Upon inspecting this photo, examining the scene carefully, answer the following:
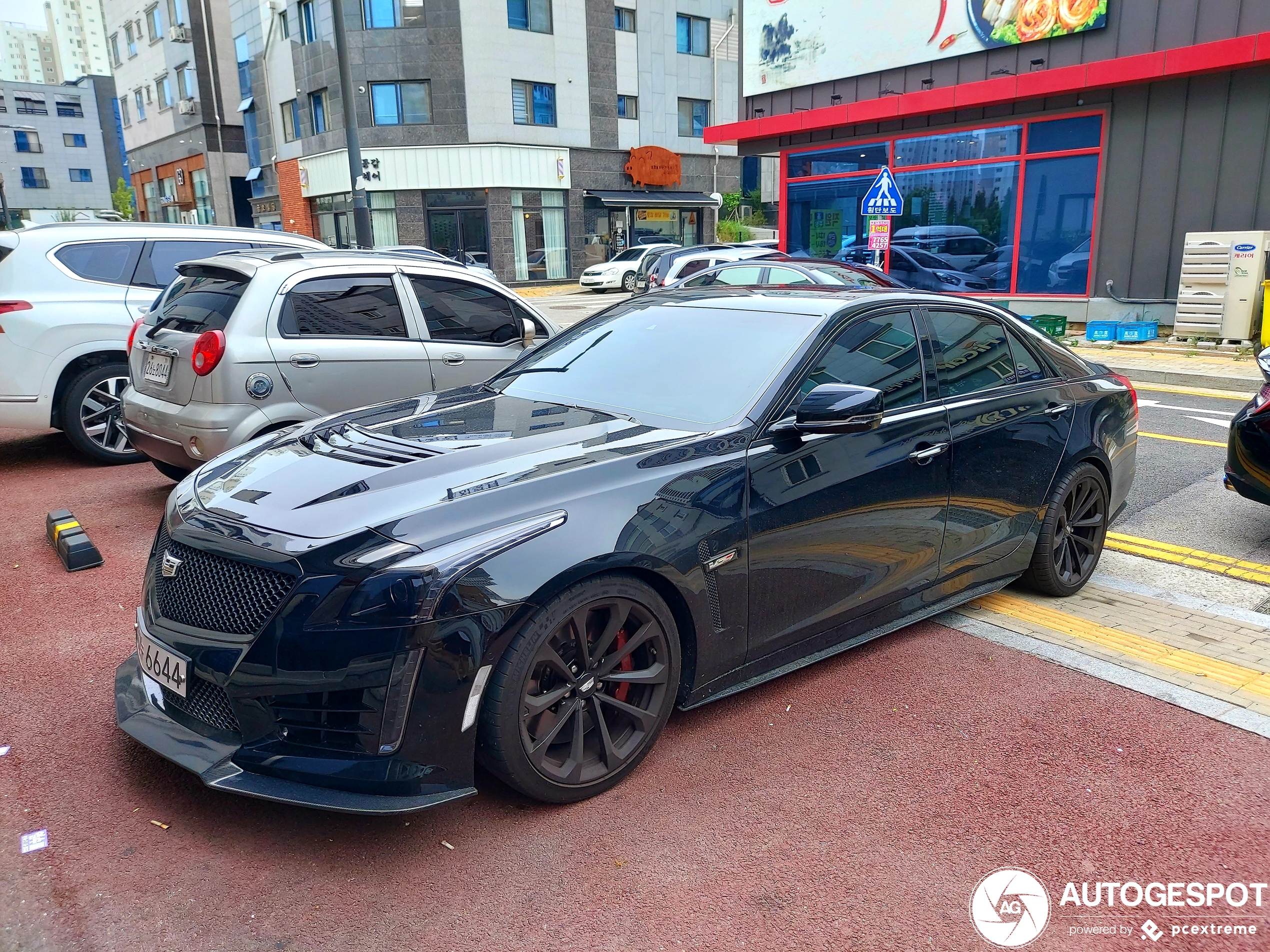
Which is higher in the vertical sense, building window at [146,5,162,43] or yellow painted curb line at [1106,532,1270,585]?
building window at [146,5,162,43]

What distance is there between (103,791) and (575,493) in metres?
1.90

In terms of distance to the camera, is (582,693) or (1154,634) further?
(1154,634)

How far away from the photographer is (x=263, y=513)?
3008mm

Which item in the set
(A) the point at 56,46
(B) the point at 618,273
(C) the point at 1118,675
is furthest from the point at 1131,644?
(A) the point at 56,46

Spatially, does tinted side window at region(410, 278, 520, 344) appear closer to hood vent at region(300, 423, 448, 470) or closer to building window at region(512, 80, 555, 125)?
hood vent at region(300, 423, 448, 470)

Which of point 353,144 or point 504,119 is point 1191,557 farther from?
point 504,119

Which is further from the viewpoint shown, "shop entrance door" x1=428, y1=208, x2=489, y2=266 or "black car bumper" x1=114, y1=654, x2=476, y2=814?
"shop entrance door" x1=428, y1=208, x2=489, y2=266

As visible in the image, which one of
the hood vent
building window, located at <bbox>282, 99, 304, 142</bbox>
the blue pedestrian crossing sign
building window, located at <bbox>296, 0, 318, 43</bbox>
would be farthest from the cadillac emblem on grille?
building window, located at <bbox>282, 99, 304, 142</bbox>

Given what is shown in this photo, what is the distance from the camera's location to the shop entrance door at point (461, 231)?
116 feet

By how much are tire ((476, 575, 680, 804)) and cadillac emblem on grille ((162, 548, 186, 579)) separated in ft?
3.70

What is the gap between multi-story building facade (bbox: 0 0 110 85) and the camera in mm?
178000

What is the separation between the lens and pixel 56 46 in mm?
182875

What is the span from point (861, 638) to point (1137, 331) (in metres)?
13.1

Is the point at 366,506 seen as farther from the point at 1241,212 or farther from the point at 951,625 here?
the point at 1241,212
